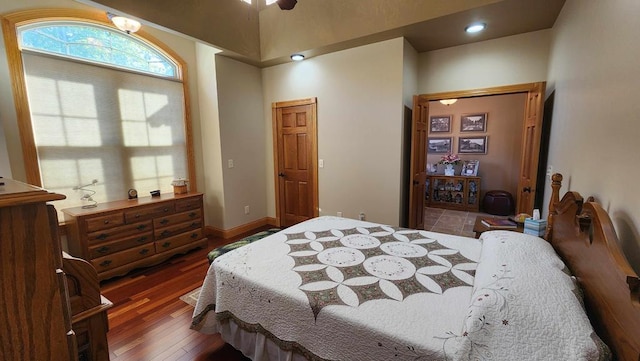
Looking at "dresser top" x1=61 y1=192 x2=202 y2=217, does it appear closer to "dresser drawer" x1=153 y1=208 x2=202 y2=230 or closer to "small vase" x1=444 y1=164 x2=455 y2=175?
"dresser drawer" x1=153 y1=208 x2=202 y2=230

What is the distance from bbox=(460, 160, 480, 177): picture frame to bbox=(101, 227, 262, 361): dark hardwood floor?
16.9 ft

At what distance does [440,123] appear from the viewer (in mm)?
6039

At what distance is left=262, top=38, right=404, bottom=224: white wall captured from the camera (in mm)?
3303

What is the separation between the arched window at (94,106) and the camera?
261 cm

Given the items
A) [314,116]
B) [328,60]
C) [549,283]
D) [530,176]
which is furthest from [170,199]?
[530,176]

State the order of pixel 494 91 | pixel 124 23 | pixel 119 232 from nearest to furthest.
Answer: pixel 124 23, pixel 119 232, pixel 494 91

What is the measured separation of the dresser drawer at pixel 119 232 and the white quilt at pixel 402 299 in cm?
171

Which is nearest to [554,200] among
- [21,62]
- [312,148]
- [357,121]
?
[357,121]

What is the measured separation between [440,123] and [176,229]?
5.52 meters

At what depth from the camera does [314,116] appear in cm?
392

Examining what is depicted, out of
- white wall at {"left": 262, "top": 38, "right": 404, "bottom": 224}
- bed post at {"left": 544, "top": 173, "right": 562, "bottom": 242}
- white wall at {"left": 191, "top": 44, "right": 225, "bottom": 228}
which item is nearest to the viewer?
bed post at {"left": 544, "top": 173, "right": 562, "bottom": 242}

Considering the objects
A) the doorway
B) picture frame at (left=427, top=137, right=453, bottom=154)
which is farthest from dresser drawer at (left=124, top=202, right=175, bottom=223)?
picture frame at (left=427, top=137, right=453, bottom=154)

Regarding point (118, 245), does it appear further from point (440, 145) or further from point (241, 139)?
point (440, 145)

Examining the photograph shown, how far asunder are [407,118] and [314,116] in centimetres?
128
